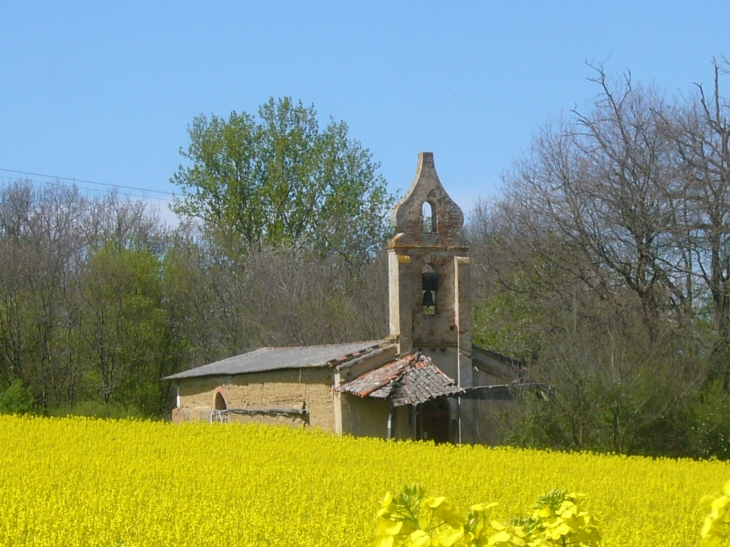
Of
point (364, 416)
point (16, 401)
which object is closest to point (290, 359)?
point (364, 416)

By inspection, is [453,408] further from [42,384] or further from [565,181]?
[42,384]

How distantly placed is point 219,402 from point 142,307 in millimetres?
14761

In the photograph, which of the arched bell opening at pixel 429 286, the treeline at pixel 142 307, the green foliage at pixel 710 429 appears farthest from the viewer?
the treeline at pixel 142 307

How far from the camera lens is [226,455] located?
17.8m

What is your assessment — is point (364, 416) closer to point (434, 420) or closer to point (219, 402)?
point (434, 420)

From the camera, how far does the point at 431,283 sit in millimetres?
25781

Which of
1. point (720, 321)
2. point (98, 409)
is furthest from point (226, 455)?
point (98, 409)

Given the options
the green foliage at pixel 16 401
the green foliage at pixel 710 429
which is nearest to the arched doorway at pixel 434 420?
the green foliage at pixel 710 429

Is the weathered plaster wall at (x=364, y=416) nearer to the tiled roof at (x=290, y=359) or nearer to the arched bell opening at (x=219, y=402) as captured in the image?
the tiled roof at (x=290, y=359)

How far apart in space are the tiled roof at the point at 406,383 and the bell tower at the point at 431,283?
105 cm

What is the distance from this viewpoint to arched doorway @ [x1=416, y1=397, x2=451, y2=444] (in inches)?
974

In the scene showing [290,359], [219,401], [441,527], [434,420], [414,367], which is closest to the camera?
[441,527]

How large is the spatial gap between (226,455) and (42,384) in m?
25.8

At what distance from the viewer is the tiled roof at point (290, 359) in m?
24.8
